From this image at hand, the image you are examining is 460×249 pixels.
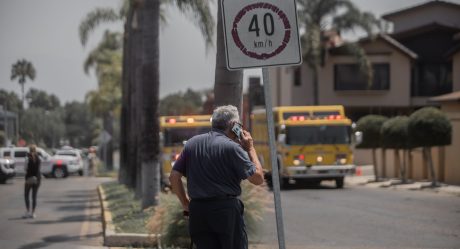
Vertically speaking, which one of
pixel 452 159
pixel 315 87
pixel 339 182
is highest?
pixel 315 87

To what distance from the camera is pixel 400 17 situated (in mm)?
48875

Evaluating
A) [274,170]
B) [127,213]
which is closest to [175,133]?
[127,213]

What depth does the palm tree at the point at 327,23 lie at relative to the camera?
133 feet

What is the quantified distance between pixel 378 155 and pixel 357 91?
31.1 ft

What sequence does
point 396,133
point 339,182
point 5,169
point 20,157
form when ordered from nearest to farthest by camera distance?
point 396,133 < point 339,182 < point 5,169 < point 20,157

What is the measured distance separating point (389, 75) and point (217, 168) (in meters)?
40.5

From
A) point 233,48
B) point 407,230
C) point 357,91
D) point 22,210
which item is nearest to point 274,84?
point 357,91

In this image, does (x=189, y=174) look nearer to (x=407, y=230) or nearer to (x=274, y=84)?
(x=407, y=230)

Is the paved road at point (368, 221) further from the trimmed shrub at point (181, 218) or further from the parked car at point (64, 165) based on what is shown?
the parked car at point (64, 165)

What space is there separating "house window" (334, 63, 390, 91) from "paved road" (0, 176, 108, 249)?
2289cm

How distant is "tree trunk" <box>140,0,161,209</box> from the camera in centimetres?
1566

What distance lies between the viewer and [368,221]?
50.1 feet

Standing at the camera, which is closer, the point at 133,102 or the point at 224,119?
the point at 224,119

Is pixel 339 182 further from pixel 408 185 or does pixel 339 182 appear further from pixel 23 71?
pixel 23 71
